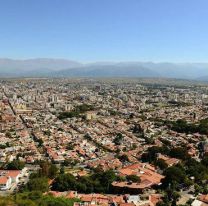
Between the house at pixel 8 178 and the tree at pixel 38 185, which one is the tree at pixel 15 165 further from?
the tree at pixel 38 185

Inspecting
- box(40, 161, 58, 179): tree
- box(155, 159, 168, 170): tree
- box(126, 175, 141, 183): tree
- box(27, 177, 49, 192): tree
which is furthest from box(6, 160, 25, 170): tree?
box(155, 159, 168, 170): tree

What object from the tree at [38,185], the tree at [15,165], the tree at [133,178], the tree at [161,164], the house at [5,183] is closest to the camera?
the tree at [38,185]

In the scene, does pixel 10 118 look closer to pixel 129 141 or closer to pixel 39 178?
pixel 129 141

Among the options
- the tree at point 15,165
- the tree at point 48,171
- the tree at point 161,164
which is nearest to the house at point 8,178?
the tree at point 15,165

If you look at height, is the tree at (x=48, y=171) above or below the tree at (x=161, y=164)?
above

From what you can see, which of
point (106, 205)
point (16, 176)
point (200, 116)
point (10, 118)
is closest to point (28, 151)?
point (16, 176)

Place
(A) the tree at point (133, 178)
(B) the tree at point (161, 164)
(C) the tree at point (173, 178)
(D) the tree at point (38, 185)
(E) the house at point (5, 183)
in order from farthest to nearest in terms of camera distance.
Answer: (B) the tree at point (161, 164) < (A) the tree at point (133, 178) < (C) the tree at point (173, 178) < (E) the house at point (5, 183) < (D) the tree at point (38, 185)

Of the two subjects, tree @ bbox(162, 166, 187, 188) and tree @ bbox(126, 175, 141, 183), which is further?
tree @ bbox(126, 175, 141, 183)

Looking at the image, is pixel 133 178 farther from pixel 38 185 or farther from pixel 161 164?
pixel 38 185

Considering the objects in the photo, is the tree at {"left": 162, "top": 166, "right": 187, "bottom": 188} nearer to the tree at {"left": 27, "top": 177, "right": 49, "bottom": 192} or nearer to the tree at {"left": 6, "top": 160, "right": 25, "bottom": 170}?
the tree at {"left": 27, "top": 177, "right": 49, "bottom": 192}

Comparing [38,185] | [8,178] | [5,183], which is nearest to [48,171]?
[8,178]

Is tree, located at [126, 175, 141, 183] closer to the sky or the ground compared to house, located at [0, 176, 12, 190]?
closer to the sky
